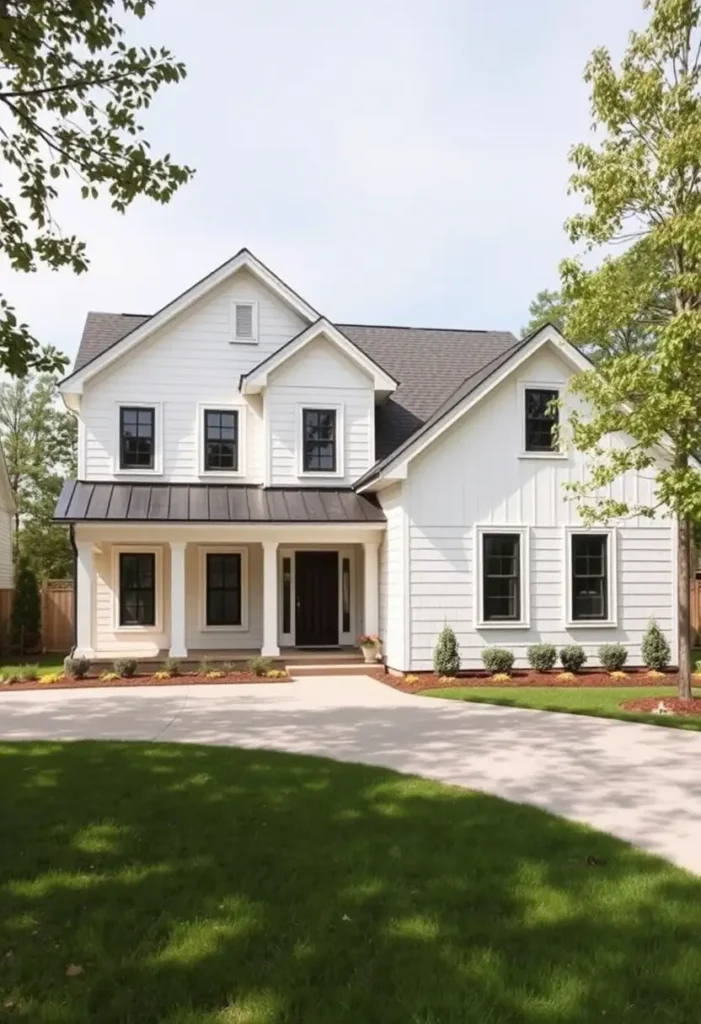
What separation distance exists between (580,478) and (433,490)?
3.17 metres

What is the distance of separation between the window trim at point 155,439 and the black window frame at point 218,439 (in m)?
0.98

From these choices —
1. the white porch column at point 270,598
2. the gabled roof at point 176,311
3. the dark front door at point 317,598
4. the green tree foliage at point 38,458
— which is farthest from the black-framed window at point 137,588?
the green tree foliage at point 38,458

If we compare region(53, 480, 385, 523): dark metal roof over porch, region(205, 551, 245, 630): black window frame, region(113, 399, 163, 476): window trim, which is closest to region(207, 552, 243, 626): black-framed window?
region(205, 551, 245, 630): black window frame

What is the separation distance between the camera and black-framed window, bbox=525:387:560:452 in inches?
655

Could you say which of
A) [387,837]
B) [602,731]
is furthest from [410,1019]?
[602,731]

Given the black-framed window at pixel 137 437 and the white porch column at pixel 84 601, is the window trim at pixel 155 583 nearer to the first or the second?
the white porch column at pixel 84 601

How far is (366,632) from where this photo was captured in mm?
17484

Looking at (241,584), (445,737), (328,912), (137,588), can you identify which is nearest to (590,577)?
(241,584)

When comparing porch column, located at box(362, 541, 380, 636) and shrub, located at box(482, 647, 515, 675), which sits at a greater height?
porch column, located at box(362, 541, 380, 636)

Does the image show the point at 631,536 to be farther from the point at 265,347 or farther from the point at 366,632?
the point at 265,347

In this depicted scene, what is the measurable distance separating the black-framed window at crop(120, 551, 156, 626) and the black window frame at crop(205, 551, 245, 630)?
1.22 metres

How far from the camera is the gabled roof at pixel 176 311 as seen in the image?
58.6 feet

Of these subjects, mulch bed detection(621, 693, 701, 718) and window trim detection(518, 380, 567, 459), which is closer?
mulch bed detection(621, 693, 701, 718)

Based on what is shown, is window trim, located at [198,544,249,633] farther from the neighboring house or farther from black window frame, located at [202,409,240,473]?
black window frame, located at [202,409,240,473]
